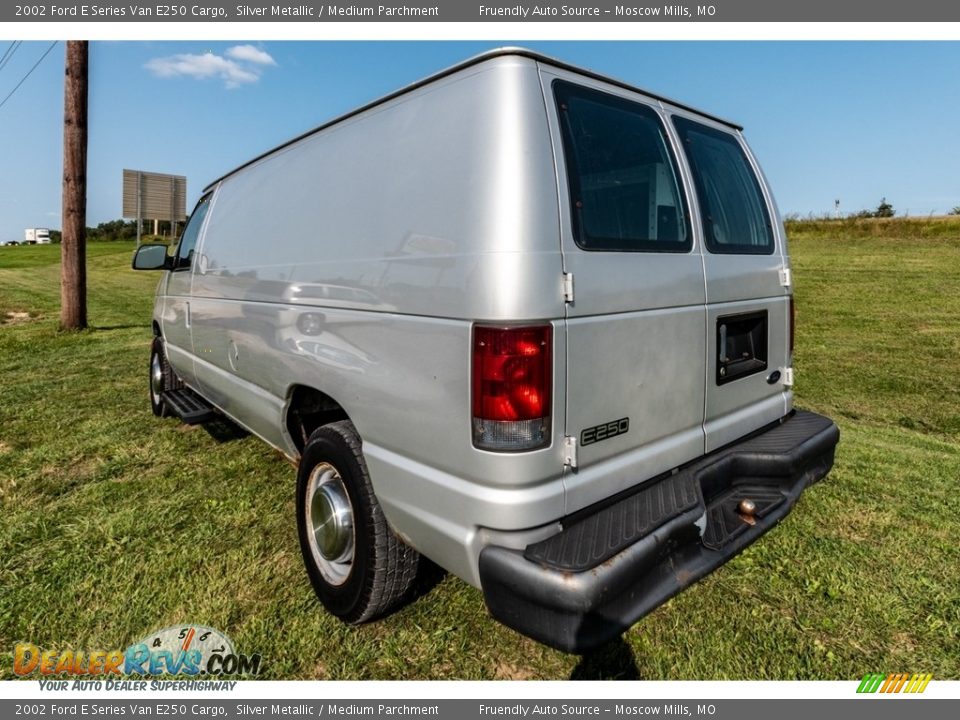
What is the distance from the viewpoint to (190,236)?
194 inches

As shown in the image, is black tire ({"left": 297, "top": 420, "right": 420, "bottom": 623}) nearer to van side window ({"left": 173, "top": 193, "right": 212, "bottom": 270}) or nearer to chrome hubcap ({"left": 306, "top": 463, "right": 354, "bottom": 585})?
chrome hubcap ({"left": 306, "top": 463, "right": 354, "bottom": 585})

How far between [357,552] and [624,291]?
5.07 ft

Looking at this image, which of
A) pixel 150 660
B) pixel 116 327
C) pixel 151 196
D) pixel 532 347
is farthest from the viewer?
pixel 151 196

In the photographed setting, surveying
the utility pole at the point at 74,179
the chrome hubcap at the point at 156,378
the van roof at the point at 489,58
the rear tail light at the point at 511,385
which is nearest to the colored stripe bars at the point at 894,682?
the rear tail light at the point at 511,385

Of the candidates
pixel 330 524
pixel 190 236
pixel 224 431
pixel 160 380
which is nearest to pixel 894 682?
pixel 330 524

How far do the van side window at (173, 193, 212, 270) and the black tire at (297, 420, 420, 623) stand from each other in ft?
8.97

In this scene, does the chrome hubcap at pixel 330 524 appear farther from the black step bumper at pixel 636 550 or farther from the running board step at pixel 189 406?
the running board step at pixel 189 406

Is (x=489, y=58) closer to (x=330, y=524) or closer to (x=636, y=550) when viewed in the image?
(x=636, y=550)

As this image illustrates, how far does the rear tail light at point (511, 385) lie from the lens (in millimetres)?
1952

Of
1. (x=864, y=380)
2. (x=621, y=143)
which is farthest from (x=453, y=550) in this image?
(x=864, y=380)

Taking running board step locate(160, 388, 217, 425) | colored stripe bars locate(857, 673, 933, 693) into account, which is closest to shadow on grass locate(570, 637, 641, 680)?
colored stripe bars locate(857, 673, 933, 693)

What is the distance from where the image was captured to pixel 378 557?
2.46 metres

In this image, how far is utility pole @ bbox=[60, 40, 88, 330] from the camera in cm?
1161

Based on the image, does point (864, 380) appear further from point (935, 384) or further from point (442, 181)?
point (442, 181)
